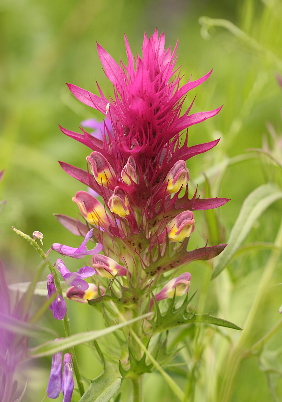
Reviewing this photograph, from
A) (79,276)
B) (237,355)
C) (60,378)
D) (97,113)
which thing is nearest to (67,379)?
(60,378)

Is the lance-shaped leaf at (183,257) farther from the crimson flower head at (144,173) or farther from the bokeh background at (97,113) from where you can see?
the bokeh background at (97,113)

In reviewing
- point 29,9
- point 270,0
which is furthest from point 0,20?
point 270,0

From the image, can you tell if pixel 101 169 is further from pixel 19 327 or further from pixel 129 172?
pixel 19 327

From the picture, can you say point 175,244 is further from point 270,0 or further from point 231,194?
point 231,194

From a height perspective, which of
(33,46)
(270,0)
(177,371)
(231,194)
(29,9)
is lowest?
(177,371)

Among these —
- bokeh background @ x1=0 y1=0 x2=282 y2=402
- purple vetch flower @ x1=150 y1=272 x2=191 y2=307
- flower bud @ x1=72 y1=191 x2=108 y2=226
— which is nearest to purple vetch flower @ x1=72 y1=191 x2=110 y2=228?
flower bud @ x1=72 y1=191 x2=108 y2=226

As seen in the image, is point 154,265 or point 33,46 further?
point 33,46
